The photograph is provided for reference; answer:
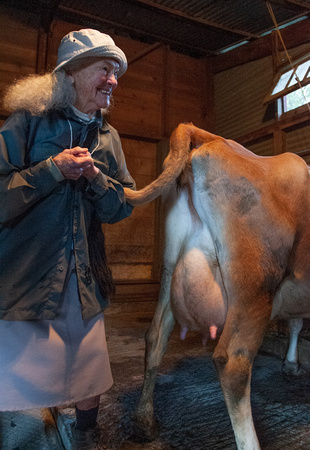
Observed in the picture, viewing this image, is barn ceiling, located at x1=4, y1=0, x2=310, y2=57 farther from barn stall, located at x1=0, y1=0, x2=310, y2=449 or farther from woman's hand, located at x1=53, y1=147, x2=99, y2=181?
woman's hand, located at x1=53, y1=147, x2=99, y2=181

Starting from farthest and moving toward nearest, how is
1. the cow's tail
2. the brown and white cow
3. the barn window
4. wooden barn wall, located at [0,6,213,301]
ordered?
wooden barn wall, located at [0,6,213,301], the barn window, the cow's tail, the brown and white cow

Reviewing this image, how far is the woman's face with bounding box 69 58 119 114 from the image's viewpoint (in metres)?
1.68

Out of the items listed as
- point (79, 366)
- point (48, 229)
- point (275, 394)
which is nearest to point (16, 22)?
point (48, 229)

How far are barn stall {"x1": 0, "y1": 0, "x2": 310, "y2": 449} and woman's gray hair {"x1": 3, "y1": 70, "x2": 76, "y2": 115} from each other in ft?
7.87

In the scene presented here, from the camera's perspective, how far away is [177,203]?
7.29 feet

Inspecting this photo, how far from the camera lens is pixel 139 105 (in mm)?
6027

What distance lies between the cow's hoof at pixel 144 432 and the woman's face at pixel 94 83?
1.77 m

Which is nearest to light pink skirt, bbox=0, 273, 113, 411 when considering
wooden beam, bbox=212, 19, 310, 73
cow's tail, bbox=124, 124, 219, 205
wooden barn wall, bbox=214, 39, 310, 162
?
cow's tail, bbox=124, 124, 219, 205

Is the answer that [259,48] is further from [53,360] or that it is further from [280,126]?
[53,360]

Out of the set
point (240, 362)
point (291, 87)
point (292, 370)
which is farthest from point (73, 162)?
point (291, 87)

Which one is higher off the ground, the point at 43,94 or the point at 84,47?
the point at 84,47

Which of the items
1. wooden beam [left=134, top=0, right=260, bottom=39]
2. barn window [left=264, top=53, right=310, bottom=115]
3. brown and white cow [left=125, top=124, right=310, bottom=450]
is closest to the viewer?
brown and white cow [left=125, top=124, right=310, bottom=450]

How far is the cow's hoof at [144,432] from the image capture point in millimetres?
1897

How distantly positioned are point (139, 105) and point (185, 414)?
513 centimetres
